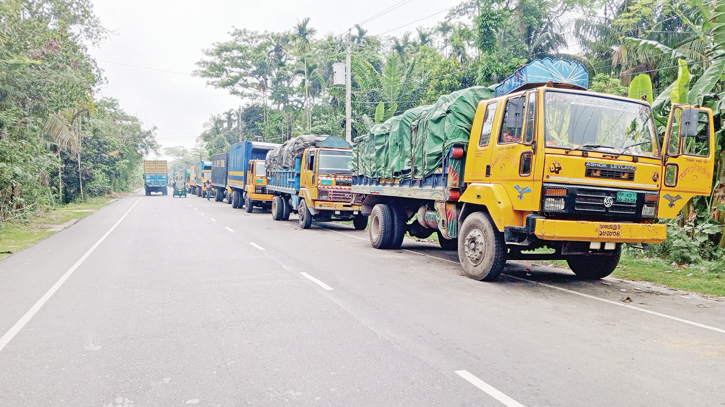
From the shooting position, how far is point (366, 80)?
1138 inches

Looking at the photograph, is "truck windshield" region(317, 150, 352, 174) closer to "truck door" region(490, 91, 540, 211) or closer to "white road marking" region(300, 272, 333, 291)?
"white road marking" region(300, 272, 333, 291)

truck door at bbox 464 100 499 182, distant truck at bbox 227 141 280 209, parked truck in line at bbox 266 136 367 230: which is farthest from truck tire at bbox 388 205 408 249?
distant truck at bbox 227 141 280 209

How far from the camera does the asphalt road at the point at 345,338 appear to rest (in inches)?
165

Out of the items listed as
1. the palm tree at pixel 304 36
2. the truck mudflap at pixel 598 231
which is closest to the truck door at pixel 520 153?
the truck mudflap at pixel 598 231

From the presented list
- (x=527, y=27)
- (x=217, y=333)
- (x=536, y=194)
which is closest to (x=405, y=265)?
(x=536, y=194)

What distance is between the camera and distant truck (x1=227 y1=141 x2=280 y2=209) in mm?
29728

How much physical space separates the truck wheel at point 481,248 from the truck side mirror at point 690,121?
2.91 m

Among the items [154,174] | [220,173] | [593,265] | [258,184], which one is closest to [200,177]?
[154,174]

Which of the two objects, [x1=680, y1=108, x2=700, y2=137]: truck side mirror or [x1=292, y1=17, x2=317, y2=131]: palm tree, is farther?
[x1=292, y1=17, x2=317, y2=131]: palm tree

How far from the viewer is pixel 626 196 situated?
26.1 ft

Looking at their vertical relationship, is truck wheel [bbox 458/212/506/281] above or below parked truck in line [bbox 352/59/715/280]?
below

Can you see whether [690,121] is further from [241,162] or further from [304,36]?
[304,36]

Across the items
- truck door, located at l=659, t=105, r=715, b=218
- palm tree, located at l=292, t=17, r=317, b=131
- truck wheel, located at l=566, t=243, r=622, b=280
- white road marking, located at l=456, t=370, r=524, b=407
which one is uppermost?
palm tree, located at l=292, t=17, r=317, b=131

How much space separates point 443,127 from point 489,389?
6.68 meters
